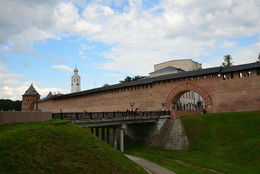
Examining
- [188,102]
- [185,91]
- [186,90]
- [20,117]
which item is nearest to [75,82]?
[188,102]

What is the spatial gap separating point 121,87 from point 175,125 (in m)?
17.9

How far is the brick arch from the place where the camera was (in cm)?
3240

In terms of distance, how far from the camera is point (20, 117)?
43.1 ft

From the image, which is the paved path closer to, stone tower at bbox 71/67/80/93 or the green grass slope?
the green grass slope

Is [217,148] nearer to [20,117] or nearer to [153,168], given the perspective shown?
[153,168]

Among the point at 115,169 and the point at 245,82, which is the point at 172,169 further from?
the point at 245,82

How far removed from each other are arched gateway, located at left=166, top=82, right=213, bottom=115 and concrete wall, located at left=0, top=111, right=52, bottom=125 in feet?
79.3

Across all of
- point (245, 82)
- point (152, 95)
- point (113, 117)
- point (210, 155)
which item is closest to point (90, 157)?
point (113, 117)

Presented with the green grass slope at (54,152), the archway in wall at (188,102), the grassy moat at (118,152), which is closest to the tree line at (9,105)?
the archway in wall at (188,102)

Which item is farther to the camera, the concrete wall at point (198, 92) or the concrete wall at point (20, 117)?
the concrete wall at point (198, 92)

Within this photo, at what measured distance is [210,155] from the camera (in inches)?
782

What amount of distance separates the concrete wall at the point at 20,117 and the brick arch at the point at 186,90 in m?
24.2

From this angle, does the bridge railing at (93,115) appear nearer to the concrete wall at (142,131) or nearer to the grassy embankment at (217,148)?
the concrete wall at (142,131)

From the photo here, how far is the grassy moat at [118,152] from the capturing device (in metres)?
9.49
